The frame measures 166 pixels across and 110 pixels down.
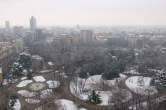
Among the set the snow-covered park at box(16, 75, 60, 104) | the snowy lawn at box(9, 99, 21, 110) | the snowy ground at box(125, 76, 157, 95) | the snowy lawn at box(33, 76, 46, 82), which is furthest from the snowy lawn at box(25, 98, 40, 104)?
the snowy ground at box(125, 76, 157, 95)

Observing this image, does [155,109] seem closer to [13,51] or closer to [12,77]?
[12,77]

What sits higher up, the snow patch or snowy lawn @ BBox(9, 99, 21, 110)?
the snow patch

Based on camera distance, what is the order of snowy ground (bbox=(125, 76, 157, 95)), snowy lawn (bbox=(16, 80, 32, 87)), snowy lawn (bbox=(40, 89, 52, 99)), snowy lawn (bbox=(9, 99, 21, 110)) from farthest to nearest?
1. snowy lawn (bbox=(16, 80, 32, 87))
2. snowy ground (bbox=(125, 76, 157, 95))
3. snowy lawn (bbox=(40, 89, 52, 99))
4. snowy lawn (bbox=(9, 99, 21, 110))

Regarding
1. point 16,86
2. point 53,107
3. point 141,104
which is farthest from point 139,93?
point 16,86

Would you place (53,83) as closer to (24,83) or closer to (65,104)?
(24,83)

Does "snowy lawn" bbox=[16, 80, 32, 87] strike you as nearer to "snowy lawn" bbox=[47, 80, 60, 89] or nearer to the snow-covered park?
the snow-covered park

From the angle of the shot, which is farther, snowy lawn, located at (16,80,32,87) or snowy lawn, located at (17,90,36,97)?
snowy lawn, located at (16,80,32,87)

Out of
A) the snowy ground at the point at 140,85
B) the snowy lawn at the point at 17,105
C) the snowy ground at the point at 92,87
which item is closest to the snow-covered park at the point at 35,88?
the snowy lawn at the point at 17,105
